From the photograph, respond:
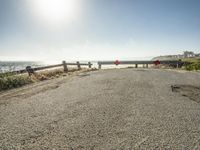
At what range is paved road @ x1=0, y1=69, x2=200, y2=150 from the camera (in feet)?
17.1

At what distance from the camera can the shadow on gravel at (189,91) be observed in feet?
31.7

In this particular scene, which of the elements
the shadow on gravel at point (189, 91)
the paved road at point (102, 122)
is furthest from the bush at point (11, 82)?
the shadow on gravel at point (189, 91)

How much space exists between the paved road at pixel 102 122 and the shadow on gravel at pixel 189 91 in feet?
1.17

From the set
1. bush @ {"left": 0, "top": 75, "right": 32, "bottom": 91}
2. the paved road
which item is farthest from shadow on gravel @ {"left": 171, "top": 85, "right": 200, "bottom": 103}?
bush @ {"left": 0, "top": 75, "right": 32, "bottom": 91}

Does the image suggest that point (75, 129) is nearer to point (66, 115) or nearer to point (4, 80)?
point (66, 115)

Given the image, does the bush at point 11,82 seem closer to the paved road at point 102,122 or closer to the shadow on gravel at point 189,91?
the paved road at point 102,122

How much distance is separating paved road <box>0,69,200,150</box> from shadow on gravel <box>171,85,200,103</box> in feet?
1.17

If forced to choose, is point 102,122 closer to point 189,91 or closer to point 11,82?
point 189,91

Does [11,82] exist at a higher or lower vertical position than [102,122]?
higher

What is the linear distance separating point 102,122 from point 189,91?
19.5 feet

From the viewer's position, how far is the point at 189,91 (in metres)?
10.8

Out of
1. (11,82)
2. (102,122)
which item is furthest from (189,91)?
(11,82)

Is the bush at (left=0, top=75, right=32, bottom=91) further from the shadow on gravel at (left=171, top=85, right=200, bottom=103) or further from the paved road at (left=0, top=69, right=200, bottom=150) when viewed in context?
the shadow on gravel at (left=171, top=85, right=200, bottom=103)

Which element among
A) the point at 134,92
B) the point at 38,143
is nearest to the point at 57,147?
the point at 38,143
